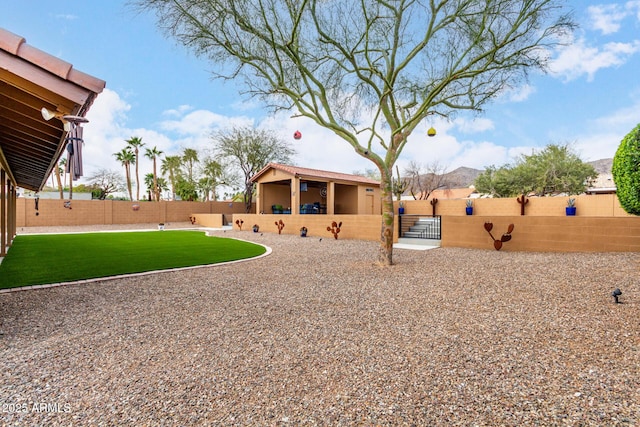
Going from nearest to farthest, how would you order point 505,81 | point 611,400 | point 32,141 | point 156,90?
1. point 611,400
2. point 32,141
3. point 505,81
4. point 156,90

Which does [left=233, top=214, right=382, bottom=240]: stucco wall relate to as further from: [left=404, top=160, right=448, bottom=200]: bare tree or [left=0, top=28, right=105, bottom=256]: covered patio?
[left=404, top=160, right=448, bottom=200]: bare tree

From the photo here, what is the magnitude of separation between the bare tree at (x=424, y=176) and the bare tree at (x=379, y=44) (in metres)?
27.1

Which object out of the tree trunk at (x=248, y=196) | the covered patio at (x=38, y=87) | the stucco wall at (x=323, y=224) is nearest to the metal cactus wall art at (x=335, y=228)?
the stucco wall at (x=323, y=224)

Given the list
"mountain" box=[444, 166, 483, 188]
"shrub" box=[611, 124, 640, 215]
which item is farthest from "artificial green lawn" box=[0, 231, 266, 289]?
"mountain" box=[444, 166, 483, 188]

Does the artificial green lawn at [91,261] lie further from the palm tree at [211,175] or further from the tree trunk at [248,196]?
the palm tree at [211,175]

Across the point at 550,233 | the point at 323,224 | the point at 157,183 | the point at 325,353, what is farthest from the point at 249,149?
the point at 325,353

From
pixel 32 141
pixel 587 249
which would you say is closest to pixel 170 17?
pixel 32 141

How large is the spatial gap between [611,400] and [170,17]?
987 cm

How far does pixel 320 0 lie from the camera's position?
7.52 m

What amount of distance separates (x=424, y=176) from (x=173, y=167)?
30.7 meters

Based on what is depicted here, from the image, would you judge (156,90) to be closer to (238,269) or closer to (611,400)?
(238,269)

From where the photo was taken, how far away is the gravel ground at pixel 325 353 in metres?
2.25

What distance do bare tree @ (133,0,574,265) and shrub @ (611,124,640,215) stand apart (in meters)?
2.85

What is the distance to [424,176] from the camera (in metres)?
36.7
